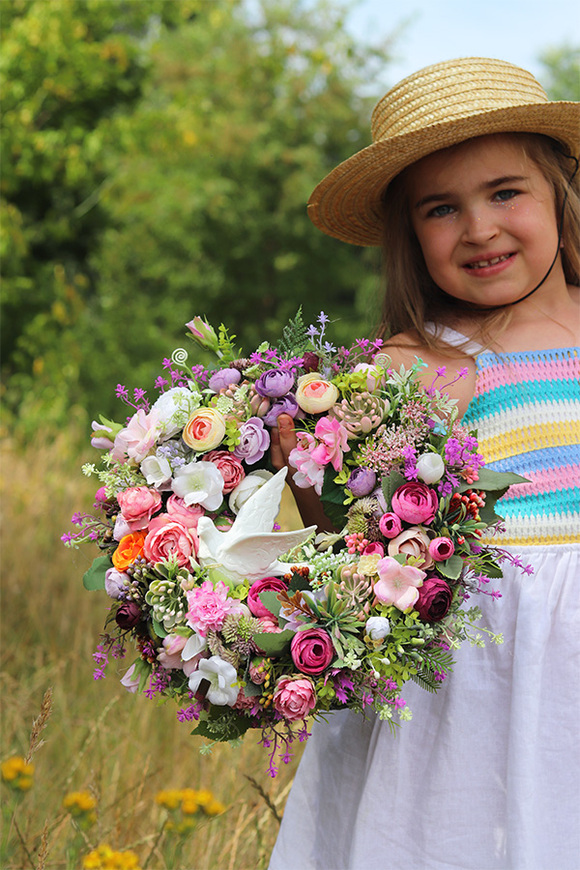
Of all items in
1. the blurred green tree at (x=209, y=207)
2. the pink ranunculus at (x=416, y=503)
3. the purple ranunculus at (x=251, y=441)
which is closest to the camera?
the pink ranunculus at (x=416, y=503)

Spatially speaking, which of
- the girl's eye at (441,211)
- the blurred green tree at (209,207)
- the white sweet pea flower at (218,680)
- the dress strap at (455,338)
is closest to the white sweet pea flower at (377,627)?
the white sweet pea flower at (218,680)

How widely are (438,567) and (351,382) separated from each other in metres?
0.38

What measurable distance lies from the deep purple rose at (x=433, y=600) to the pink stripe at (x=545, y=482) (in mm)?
513

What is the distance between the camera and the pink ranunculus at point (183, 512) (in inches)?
61.4

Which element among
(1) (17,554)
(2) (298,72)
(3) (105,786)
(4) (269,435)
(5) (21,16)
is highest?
(2) (298,72)

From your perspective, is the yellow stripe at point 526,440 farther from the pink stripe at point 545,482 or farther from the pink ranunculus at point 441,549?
the pink ranunculus at point 441,549

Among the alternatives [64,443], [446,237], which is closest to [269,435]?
[446,237]

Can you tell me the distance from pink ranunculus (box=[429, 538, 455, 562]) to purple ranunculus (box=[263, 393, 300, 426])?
40 centimetres

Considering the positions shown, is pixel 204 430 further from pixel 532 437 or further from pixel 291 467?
pixel 532 437

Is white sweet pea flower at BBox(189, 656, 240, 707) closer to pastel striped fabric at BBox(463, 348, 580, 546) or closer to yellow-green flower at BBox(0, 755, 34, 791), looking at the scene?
pastel striped fabric at BBox(463, 348, 580, 546)

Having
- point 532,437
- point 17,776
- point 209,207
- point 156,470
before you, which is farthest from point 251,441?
point 209,207

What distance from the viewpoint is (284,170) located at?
37.6ft

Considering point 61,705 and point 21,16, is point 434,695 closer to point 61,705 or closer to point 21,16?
point 61,705

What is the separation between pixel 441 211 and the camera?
2.01m
